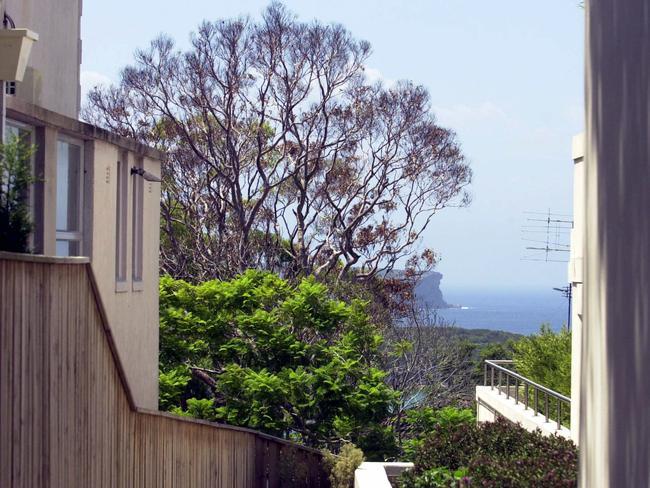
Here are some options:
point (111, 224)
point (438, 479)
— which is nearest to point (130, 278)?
point (111, 224)

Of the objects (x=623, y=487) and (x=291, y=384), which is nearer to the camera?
(x=623, y=487)

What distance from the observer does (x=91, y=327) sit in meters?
8.43

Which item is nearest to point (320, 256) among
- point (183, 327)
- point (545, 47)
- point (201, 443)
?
point (183, 327)

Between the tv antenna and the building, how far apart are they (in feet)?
52.4

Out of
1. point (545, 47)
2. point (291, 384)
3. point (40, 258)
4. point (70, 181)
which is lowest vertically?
point (291, 384)

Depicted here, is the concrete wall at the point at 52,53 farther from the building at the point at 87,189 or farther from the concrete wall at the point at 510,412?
the concrete wall at the point at 510,412

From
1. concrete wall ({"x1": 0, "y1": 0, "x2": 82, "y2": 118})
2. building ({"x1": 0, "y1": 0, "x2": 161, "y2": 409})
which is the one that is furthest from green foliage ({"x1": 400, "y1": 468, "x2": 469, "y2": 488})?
concrete wall ({"x1": 0, "y1": 0, "x2": 82, "y2": 118})

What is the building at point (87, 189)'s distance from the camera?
1055 cm

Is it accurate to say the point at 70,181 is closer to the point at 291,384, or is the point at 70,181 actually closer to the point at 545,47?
the point at 291,384

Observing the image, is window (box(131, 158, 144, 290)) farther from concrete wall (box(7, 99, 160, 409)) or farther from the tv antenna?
the tv antenna

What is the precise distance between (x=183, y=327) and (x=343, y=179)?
11.4 metres

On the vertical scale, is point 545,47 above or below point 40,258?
above

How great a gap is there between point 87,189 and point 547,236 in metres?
20.7

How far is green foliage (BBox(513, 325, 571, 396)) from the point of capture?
19.5m
